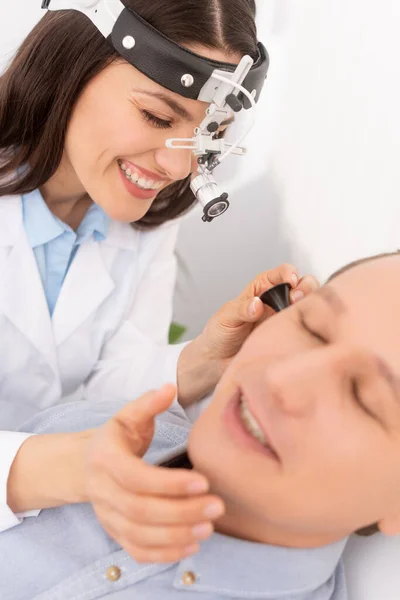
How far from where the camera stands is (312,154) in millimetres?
1442

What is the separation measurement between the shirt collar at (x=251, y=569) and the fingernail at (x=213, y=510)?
0.20 meters

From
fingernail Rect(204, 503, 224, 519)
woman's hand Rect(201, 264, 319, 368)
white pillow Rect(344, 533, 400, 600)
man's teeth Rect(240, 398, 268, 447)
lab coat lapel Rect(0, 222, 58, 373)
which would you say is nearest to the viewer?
fingernail Rect(204, 503, 224, 519)

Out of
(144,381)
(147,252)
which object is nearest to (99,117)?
(147,252)

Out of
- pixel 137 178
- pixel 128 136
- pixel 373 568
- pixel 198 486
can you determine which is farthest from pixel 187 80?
pixel 373 568

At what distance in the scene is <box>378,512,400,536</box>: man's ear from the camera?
77 cm

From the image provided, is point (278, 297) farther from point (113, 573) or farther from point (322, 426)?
point (113, 573)

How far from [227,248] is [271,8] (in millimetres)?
668

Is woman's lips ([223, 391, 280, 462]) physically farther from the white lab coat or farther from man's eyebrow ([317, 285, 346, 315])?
the white lab coat

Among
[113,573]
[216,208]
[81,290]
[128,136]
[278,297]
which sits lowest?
[113,573]

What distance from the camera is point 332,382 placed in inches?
26.8

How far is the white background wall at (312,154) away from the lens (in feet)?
4.04

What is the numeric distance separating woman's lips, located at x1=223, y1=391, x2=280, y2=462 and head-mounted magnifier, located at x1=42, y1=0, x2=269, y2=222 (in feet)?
1.44

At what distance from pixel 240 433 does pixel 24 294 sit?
71 cm

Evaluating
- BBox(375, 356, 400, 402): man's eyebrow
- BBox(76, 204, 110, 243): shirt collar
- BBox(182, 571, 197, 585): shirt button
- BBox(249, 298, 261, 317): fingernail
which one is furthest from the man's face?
BBox(76, 204, 110, 243): shirt collar
